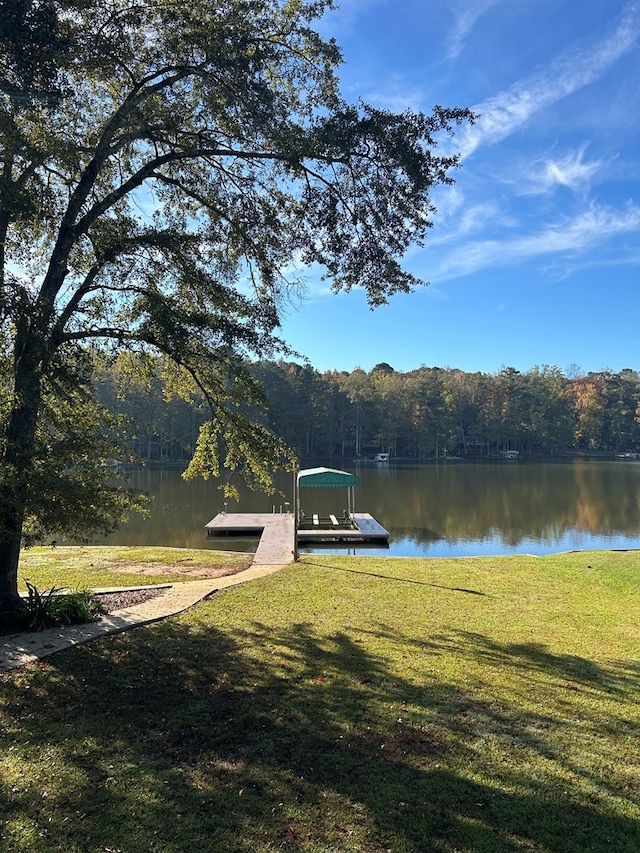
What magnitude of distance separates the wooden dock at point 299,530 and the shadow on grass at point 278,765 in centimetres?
1081

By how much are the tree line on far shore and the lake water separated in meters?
19.2

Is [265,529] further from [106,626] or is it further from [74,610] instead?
[106,626]

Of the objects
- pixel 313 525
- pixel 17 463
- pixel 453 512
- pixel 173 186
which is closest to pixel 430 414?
pixel 453 512

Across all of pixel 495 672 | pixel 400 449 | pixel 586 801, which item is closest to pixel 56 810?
pixel 586 801

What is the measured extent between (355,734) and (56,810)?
1.76 m

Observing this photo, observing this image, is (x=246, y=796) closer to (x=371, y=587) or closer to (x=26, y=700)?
(x=26, y=700)

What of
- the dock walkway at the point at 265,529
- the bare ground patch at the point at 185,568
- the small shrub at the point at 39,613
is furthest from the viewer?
the dock walkway at the point at 265,529

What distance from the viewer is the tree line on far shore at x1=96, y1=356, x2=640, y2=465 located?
5816cm

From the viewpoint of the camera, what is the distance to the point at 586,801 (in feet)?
9.31

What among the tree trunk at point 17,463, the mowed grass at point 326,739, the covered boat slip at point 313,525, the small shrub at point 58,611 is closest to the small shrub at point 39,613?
the small shrub at point 58,611

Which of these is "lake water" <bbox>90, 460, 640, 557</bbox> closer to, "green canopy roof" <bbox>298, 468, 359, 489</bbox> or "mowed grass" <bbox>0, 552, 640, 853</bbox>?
"green canopy roof" <bbox>298, 468, 359, 489</bbox>

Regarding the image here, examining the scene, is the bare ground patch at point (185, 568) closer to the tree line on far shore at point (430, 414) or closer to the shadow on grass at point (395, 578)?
the shadow on grass at point (395, 578)

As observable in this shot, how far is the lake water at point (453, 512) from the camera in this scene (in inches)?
710

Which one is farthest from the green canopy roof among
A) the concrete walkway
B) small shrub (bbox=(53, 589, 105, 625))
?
small shrub (bbox=(53, 589, 105, 625))
